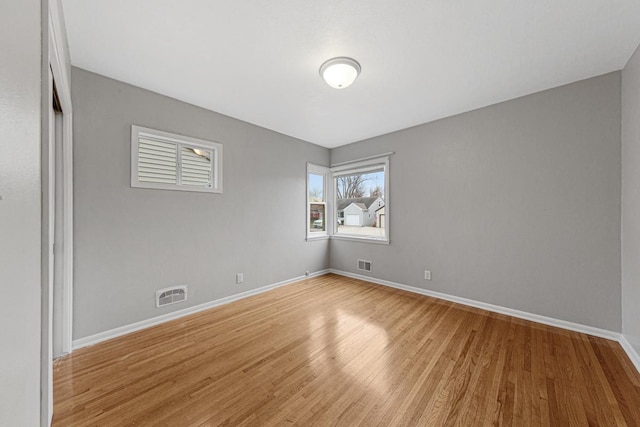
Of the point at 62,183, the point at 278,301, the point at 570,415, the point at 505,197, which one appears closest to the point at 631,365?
the point at 570,415

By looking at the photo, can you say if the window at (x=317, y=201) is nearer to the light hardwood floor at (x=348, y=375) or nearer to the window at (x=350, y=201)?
the window at (x=350, y=201)

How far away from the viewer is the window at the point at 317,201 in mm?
4625

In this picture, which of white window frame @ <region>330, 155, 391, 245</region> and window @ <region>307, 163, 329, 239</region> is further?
window @ <region>307, 163, 329, 239</region>

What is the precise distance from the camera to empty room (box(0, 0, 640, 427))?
1.48 meters

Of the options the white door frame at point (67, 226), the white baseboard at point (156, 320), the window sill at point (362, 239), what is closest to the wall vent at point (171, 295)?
the white baseboard at point (156, 320)

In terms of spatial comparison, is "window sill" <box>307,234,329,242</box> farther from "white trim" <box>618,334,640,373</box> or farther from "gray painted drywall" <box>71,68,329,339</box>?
"white trim" <box>618,334,640,373</box>

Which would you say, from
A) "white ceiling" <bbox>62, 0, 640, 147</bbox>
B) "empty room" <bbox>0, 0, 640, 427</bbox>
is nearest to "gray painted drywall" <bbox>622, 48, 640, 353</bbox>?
"empty room" <bbox>0, 0, 640, 427</bbox>

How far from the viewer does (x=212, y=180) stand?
3.25 meters

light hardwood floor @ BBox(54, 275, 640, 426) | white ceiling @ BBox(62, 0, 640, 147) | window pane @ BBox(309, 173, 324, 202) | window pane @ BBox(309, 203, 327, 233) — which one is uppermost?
white ceiling @ BBox(62, 0, 640, 147)

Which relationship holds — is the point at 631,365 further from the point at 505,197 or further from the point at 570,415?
the point at 505,197

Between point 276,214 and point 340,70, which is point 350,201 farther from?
point 340,70

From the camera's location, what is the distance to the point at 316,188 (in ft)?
15.9

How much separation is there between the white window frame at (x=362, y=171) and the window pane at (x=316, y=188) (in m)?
0.24

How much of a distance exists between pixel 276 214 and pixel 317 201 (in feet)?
3.64
